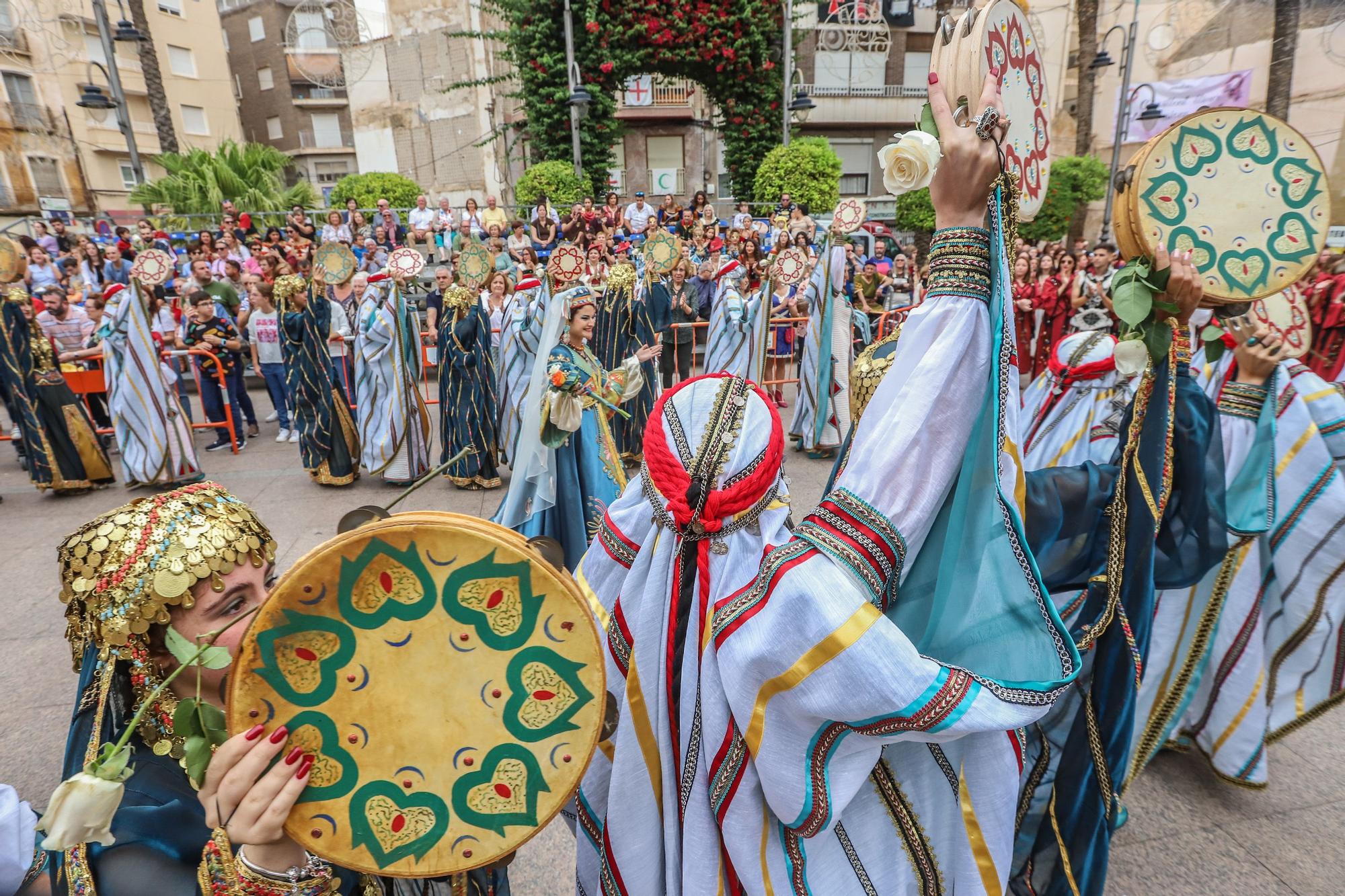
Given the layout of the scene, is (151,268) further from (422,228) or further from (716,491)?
(422,228)

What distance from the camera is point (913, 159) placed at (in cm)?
112

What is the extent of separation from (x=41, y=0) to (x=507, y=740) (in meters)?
26.0

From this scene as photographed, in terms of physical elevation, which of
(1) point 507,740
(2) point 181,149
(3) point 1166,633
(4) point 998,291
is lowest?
(3) point 1166,633

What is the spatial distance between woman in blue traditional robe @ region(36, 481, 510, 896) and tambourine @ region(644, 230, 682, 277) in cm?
714

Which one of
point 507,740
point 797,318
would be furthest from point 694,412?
point 797,318

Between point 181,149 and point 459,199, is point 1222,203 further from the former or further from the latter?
point 181,149

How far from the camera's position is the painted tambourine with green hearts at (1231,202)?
1.80 metres

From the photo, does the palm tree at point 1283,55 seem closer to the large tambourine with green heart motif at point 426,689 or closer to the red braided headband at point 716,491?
the red braided headband at point 716,491

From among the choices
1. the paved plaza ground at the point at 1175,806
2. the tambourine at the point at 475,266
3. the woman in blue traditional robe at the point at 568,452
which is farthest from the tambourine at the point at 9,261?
the woman in blue traditional robe at the point at 568,452

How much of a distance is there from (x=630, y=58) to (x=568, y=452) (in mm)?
16573

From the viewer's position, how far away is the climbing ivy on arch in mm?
16953

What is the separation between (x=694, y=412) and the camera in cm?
171

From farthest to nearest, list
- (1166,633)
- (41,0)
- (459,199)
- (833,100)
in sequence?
1. (833,100)
2. (459,199)
3. (41,0)
4. (1166,633)

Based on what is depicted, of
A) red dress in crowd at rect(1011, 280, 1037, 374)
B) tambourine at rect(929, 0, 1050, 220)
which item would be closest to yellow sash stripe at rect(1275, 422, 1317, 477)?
tambourine at rect(929, 0, 1050, 220)
